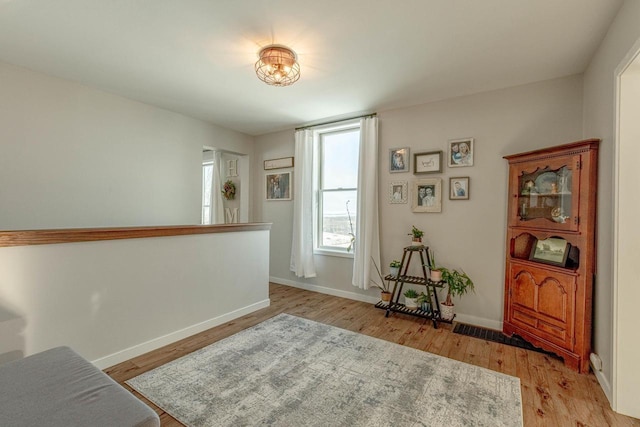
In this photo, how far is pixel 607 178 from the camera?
2041mm

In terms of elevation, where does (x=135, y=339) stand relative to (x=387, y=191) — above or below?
below

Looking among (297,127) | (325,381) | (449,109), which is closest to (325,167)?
(297,127)

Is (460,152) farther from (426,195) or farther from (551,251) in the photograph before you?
(551,251)

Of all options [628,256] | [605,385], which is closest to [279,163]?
[628,256]

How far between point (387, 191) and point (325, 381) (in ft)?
8.05

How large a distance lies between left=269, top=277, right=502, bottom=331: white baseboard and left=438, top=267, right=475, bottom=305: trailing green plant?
27 cm

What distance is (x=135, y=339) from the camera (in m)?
2.43

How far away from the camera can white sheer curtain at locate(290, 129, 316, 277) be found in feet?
14.5

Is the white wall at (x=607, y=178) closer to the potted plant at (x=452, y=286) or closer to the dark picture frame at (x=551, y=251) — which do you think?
the dark picture frame at (x=551, y=251)

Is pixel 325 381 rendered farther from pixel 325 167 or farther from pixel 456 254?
pixel 325 167

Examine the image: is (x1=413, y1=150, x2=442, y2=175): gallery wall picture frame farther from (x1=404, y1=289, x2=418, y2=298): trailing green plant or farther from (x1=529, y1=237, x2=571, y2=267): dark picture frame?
(x1=404, y1=289, x2=418, y2=298): trailing green plant

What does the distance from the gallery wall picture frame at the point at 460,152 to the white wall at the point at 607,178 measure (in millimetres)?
1042

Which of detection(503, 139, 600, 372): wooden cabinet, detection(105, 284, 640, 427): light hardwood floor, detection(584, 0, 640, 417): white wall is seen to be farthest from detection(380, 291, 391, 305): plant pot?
detection(584, 0, 640, 417): white wall

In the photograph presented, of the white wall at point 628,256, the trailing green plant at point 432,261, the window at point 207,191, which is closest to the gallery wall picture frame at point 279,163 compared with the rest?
the window at point 207,191
